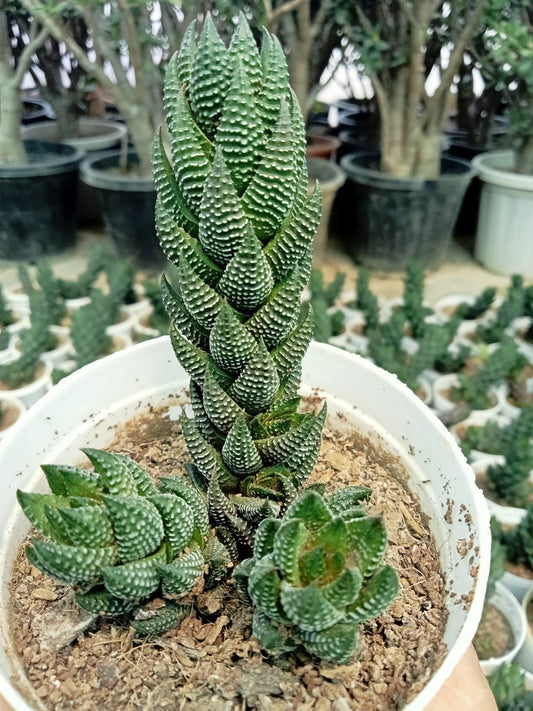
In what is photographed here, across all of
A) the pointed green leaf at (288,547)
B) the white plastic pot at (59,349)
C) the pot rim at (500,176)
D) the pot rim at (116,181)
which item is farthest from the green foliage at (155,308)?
the pot rim at (500,176)

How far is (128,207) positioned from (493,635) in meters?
2.53

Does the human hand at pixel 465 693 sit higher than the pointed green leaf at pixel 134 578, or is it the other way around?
the pointed green leaf at pixel 134 578

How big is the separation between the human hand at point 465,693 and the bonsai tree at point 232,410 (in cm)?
23

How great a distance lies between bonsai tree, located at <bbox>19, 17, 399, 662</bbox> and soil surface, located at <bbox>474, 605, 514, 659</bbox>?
1.08 metres

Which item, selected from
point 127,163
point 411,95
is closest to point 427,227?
point 411,95

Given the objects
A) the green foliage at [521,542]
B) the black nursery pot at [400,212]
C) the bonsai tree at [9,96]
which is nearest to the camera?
the green foliage at [521,542]

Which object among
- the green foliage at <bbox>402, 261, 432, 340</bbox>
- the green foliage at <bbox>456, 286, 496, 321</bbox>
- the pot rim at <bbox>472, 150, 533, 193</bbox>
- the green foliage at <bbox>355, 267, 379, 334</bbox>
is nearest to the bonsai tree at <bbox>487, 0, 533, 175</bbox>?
the pot rim at <bbox>472, 150, 533, 193</bbox>

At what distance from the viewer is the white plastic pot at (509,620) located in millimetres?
1467

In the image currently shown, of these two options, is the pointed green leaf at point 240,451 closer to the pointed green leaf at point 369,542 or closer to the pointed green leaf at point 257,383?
the pointed green leaf at point 257,383

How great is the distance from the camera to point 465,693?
Answer: 0.74 metres

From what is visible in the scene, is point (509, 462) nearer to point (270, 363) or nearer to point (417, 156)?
point (270, 363)

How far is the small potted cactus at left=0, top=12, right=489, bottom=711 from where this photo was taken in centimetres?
59

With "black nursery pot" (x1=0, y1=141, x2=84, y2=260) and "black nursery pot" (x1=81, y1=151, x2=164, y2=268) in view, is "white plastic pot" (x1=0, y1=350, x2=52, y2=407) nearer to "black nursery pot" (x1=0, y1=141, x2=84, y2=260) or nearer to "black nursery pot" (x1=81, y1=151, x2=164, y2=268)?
"black nursery pot" (x1=81, y1=151, x2=164, y2=268)

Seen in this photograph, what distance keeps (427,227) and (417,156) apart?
41 cm
